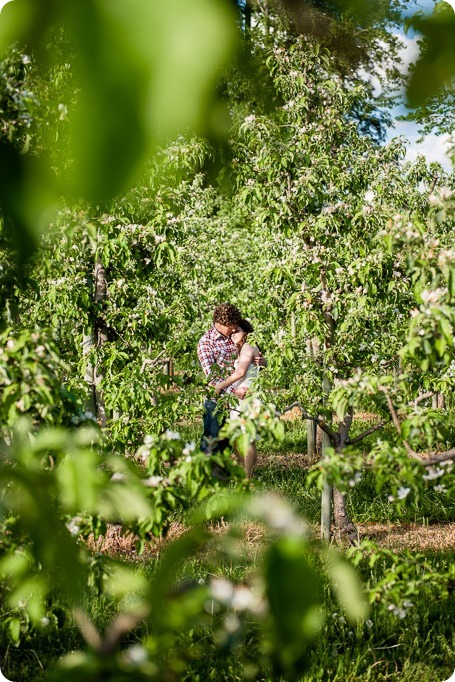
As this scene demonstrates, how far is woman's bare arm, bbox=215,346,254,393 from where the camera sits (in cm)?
457

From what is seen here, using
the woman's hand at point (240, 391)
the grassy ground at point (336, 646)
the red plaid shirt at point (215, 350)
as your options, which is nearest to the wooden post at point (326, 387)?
the grassy ground at point (336, 646)

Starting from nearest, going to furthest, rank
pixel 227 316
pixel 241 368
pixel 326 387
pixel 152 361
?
pixel 152 361 < pixel 326 387 < pixel 241 368 < pixel 227 316

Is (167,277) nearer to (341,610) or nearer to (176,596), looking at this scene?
(341,610)

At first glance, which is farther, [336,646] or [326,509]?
[326,509]

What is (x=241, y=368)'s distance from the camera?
464 centimetres

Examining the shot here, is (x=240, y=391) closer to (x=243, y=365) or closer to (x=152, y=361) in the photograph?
(x=243, y=365)

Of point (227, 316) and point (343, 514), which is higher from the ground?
point (227, 316)

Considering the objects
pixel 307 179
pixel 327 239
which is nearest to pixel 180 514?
pixel 327 239

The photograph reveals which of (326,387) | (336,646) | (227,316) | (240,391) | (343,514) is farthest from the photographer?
(227,316)

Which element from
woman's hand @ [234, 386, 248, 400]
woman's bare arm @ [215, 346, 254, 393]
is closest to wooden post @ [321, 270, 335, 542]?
woman's hand @ [234, 386, 248, 400]

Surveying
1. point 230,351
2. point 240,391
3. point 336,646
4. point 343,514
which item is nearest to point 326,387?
point 240,391

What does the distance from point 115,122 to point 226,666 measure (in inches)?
115

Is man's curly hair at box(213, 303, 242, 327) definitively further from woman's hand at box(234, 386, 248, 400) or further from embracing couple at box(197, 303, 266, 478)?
woman's hand at box(234, 386, 248, 400)

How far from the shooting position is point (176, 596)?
1.69ft
